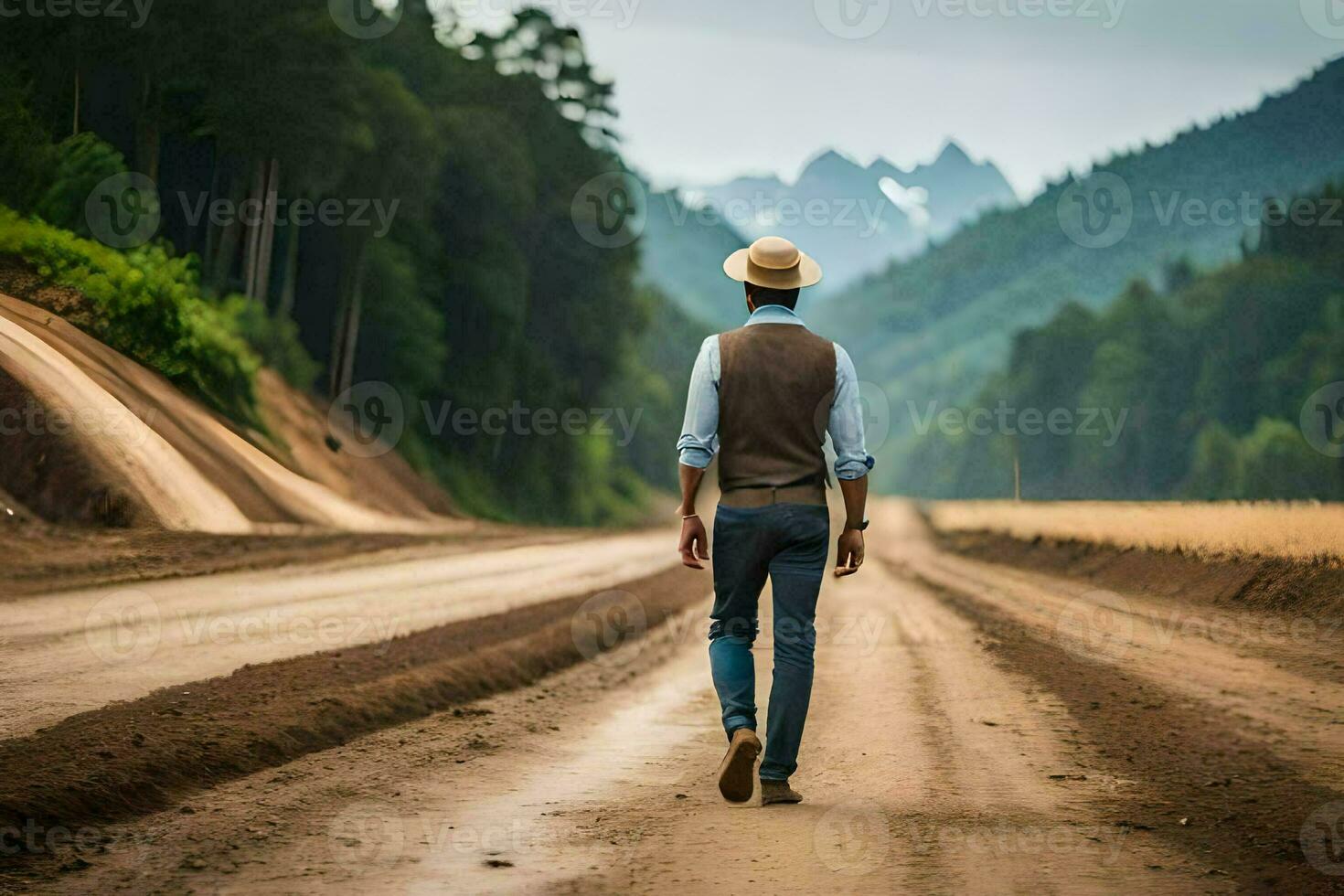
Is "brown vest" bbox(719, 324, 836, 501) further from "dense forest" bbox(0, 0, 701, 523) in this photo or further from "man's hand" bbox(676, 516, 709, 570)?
"dense forest" bbox(0, 0, 701, 523)

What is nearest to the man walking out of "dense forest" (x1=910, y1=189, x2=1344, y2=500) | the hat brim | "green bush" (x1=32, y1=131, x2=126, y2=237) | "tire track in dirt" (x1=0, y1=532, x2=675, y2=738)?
the hat brim

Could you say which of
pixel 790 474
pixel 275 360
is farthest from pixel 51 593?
pixel 275 360

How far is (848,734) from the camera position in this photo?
346 inches

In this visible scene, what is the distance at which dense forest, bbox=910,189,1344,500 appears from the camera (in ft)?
313

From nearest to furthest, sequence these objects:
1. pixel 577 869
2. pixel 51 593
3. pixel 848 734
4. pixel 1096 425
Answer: pixel 577 869 → pixel 848 734 → pixel 51 593 → pixel 1096 425

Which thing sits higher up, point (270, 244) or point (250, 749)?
point (270, 244)

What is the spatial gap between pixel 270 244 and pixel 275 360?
3.89m

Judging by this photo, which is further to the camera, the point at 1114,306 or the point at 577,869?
the point at 1114,306

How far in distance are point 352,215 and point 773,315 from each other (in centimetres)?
4019

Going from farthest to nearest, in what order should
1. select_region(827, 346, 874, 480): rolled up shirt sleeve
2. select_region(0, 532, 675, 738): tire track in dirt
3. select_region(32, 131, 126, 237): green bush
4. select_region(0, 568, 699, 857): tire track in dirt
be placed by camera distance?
select_region(32, 131, 126, 237): green bush < select_region(0, 532, 675, 738): tire track in dirt < select_region(827, 346, 874, 480): rolled up shirt sleeve < select_region(0, 568, 699, 857): tire track in dirt

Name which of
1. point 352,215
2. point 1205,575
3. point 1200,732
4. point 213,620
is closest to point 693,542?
point 1200,732

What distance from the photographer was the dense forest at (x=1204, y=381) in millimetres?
95438

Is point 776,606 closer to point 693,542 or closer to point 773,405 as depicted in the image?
point 693,542

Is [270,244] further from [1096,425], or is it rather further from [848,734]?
[1096,425]
